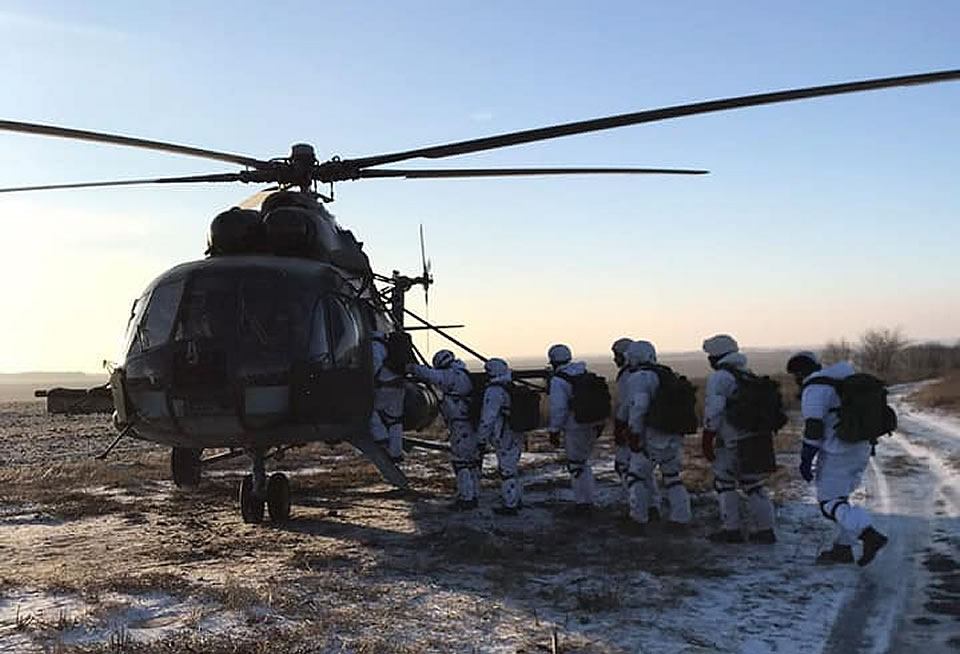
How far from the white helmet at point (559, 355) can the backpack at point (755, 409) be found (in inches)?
97.2

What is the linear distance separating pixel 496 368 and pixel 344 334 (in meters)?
2.24

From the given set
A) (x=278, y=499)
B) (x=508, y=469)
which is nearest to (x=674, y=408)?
Result: (x=508, y=469)

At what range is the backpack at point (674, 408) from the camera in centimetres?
931

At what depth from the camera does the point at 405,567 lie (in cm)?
784

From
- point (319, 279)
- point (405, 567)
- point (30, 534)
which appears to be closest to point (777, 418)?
point (405, 567)

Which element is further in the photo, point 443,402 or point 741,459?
point 443,402

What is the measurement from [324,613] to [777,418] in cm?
486

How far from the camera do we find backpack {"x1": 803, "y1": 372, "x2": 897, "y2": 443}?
7496 mm

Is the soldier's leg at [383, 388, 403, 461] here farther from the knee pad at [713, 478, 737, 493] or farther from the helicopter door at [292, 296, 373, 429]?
the knee pad at [713, 478, 737, 493]

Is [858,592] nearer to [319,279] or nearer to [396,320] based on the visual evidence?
[319,279]

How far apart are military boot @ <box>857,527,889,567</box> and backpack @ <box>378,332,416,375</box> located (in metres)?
5.31

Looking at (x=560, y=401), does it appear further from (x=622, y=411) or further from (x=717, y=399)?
(x=717, y=399)

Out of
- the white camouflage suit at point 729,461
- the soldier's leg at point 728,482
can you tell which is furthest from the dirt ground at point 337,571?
the white camouflage suit at point 729,461

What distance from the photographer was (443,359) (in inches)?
432
